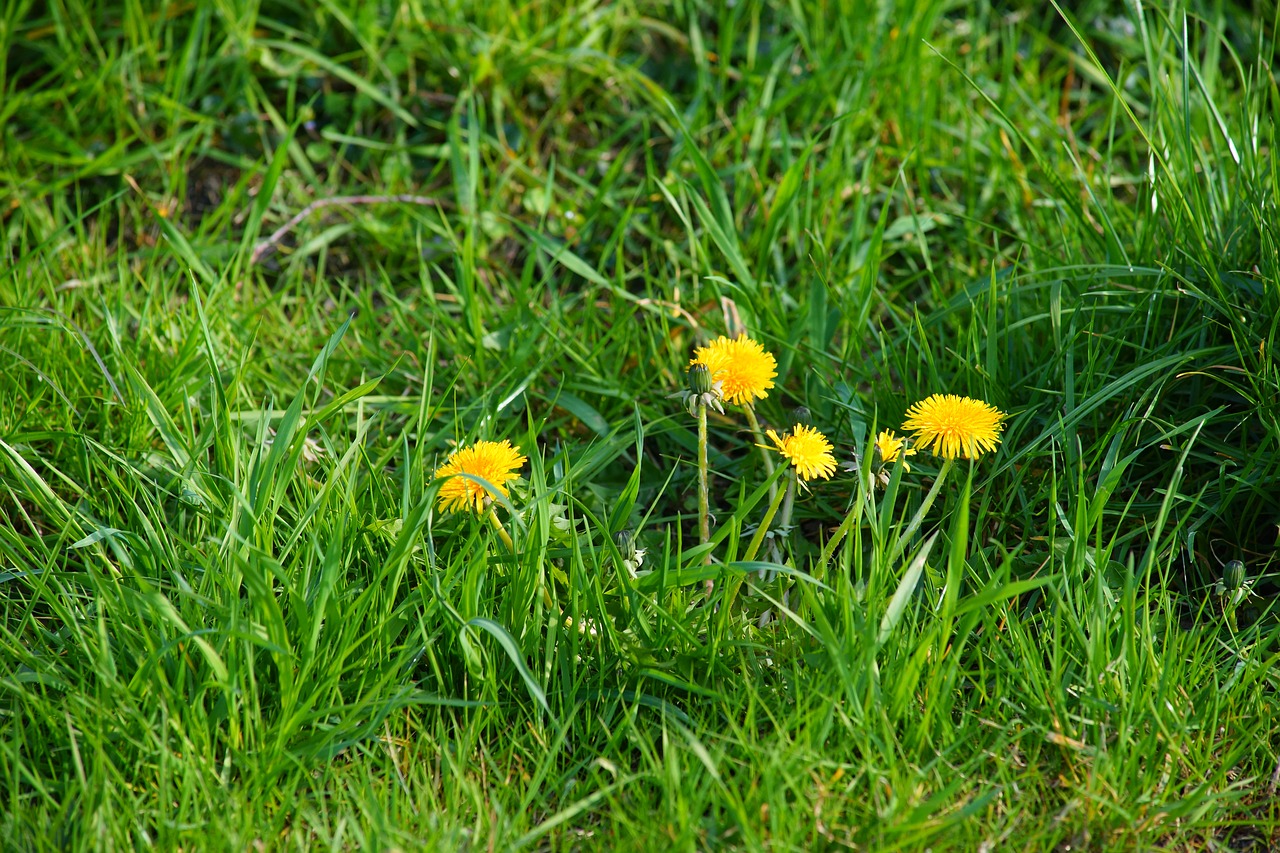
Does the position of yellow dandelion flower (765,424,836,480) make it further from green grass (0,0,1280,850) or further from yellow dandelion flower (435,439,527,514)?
yellow dandelion flower (435,439,527,514)

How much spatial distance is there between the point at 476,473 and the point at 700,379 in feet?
1.21

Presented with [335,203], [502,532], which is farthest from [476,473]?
[335,203]

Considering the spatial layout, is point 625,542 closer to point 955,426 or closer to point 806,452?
point 806,452

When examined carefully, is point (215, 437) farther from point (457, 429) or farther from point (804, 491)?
point (804, 491)

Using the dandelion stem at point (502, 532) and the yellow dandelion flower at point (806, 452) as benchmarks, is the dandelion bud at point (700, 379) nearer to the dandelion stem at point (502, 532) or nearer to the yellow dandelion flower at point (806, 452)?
the yellow dandelion flower at point (806, 452)

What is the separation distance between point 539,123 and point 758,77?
60 centimetres

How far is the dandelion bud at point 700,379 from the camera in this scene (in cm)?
163

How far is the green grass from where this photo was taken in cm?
148

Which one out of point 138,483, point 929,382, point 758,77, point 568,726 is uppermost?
point 758,77

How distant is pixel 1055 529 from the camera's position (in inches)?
71.0

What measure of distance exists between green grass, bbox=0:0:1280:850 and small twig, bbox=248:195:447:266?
33mm

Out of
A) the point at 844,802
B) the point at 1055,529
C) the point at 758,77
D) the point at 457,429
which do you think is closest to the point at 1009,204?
the point at 758,77

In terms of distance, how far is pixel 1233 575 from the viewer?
1.67 m

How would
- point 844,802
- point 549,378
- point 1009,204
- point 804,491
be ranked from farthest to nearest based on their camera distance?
point 1009,204
point 549,378
point 804,491
point 844,802
